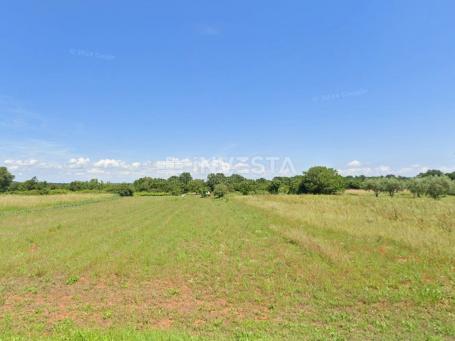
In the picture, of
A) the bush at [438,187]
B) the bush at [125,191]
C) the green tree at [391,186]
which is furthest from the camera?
the bush at [125,191]

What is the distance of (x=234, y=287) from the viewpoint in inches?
284

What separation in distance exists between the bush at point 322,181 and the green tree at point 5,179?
112 m

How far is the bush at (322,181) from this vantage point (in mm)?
78250

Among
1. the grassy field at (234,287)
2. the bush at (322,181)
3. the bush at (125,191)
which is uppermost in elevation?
the bush at (322,181)

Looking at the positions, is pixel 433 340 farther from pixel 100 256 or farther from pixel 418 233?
pixel 100 256

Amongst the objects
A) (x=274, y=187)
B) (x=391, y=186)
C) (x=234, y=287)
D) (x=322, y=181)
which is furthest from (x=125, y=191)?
(x=234, y=287)

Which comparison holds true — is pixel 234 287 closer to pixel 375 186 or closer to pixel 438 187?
pixel 438 187

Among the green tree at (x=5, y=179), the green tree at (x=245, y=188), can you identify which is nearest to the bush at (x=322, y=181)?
the green tree at (x=245, y=188)

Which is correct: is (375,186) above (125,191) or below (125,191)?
above

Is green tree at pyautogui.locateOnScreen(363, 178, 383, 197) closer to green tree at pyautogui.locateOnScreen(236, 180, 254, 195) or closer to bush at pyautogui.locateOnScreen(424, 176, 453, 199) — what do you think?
bush at pyautogui.locateOnScreen(424, 176, 453, 199)

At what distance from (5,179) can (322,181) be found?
385 feet

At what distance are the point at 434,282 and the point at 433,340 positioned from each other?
11.6 ft

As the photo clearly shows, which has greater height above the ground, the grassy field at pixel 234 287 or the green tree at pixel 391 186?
the green tree at pixel 391 186

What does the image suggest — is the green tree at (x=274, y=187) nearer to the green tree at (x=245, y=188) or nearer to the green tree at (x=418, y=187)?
the green tree at (x=245, y=188)
